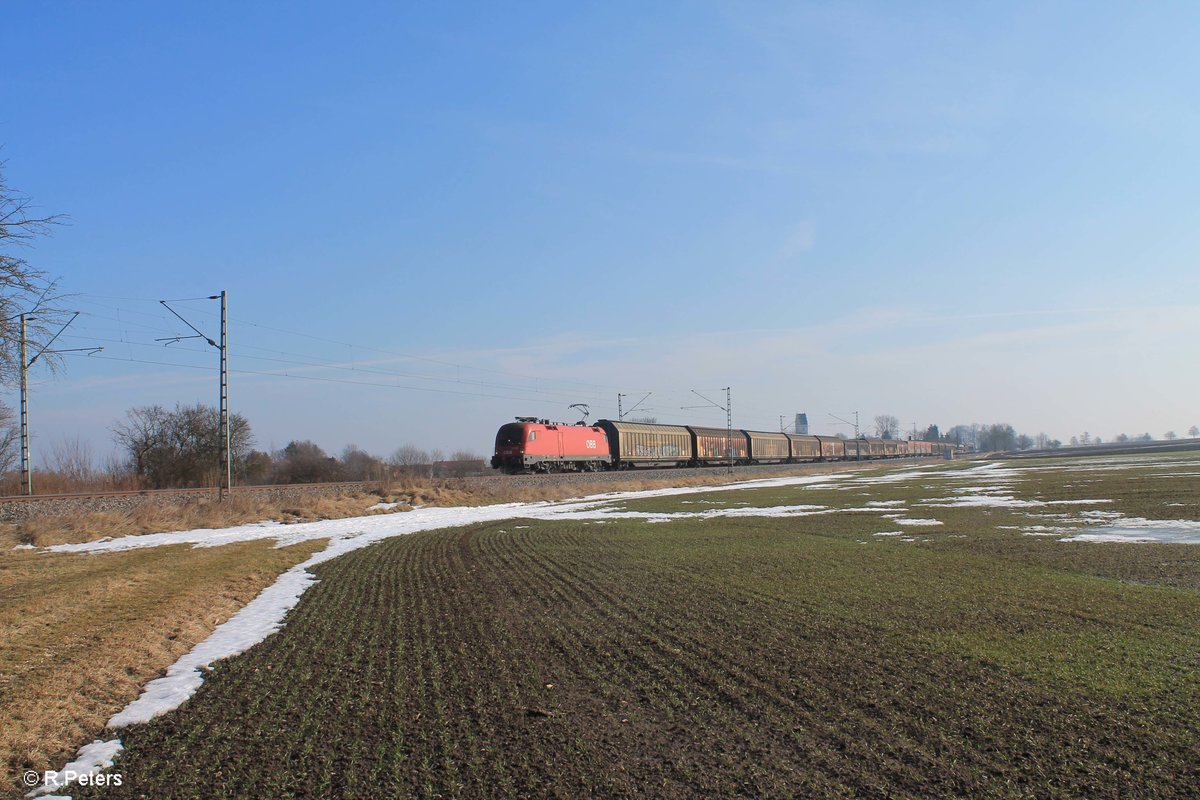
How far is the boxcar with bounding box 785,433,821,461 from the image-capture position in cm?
8713

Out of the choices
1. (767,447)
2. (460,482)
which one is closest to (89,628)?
(460,482)

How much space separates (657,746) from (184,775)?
11.1ft

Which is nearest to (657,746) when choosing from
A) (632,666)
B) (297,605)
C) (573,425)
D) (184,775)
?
(632,666)

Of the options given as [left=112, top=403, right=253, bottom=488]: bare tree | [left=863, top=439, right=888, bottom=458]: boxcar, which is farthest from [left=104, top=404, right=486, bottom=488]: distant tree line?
[left=863, top=439, right=888, bottom=458]: boxcar

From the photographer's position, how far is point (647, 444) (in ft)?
196

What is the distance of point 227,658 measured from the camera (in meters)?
8.60

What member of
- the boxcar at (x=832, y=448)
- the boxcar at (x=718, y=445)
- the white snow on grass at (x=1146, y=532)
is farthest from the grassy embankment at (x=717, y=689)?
the boxcar at (x=832, y=448)

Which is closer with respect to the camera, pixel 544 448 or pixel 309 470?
pixel 544 448

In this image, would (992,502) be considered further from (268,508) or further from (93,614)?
(93,614)

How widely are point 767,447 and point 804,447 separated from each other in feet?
40.1

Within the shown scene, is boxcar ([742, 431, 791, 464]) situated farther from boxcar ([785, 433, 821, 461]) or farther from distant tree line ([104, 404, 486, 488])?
distant tree line ([104, 404, 486, 488])

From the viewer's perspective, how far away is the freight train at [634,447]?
154ft

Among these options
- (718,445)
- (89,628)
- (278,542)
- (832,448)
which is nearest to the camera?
(89,628)

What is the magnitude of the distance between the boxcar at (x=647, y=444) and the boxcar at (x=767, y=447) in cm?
1292
